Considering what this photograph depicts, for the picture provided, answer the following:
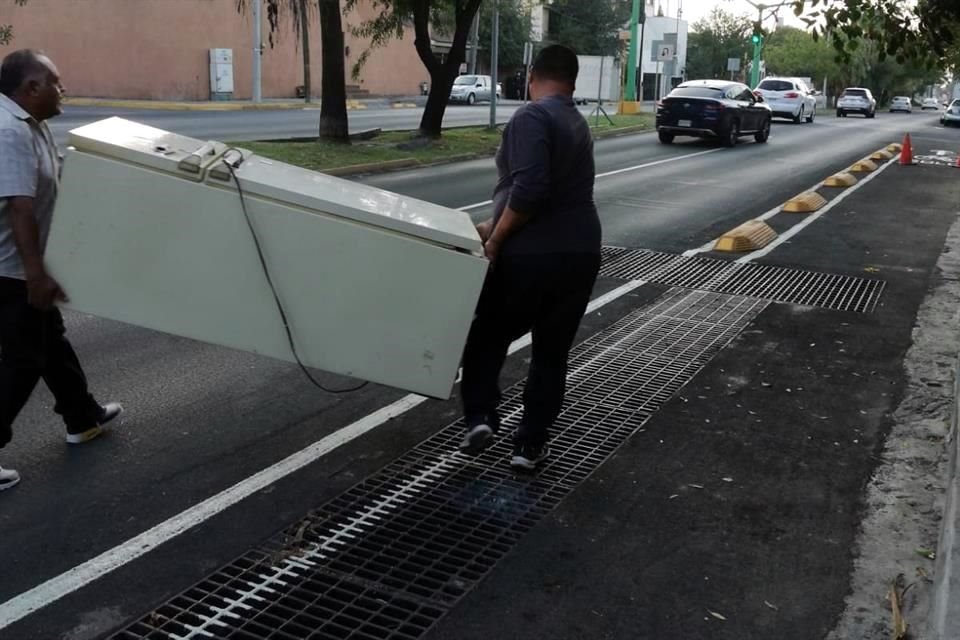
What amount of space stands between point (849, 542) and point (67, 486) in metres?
3.40

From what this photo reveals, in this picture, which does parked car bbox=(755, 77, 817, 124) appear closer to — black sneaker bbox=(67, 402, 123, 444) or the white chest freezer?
black sneaker bbox=(67, 402, 123, 444)

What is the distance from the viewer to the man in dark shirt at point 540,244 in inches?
171

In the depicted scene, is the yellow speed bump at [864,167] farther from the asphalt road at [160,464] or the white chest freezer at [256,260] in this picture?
the white chest freezer at [256,260]

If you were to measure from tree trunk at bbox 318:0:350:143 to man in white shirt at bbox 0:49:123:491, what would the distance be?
49.2 ft

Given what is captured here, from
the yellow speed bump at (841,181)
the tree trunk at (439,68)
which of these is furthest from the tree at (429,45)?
the yellow speed bump at (841,181)

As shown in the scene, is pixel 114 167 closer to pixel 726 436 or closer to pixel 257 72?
pixel 726 436

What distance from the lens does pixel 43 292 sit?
419cm

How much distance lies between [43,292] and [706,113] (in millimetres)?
23594

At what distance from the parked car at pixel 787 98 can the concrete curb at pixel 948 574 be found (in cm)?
3803

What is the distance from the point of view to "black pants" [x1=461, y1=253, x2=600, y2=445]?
447 centimetres

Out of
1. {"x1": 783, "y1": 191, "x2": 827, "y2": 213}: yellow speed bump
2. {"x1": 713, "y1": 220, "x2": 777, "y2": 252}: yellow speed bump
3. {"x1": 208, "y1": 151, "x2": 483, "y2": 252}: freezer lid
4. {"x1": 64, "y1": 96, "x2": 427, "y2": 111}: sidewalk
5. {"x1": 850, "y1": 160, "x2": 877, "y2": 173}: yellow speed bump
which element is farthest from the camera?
{"x1": 64, "y1": 96, "x2": 427, "y2": 111}: sidewalk

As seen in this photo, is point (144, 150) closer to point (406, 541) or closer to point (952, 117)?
point (406, 541)

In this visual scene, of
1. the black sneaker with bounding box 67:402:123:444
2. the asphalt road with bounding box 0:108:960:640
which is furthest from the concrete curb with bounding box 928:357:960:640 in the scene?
the black sneaker with bounding box 67:402:123:444

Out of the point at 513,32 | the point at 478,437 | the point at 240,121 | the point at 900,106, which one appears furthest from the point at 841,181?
the point at 900,106
